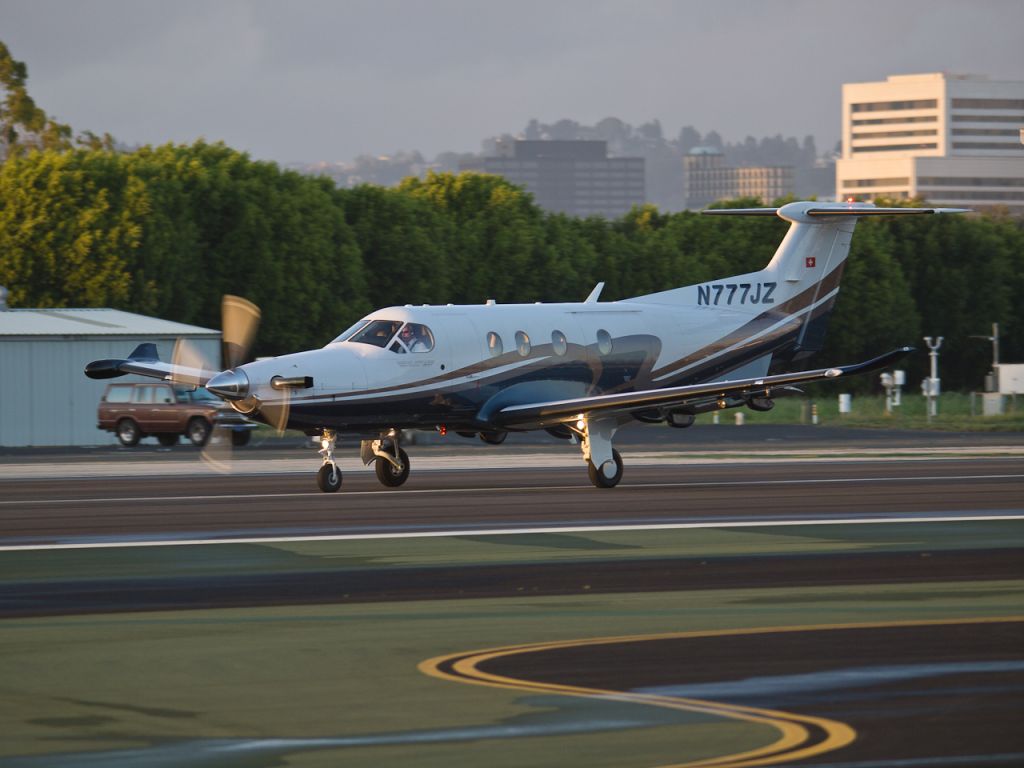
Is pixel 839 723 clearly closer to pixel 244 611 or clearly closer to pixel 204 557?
pixel 244 611

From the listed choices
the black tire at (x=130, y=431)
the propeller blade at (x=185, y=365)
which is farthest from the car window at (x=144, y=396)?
the propeller blade at (x=185, y=365)

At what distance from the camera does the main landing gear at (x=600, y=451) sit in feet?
93.2

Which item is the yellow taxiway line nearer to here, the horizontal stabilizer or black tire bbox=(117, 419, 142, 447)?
the horizontal stabilizer

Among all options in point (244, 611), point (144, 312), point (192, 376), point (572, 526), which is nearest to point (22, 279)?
point (144, 312)

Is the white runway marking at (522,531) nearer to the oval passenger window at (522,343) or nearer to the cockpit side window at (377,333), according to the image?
the cockpit side window at (377,333)

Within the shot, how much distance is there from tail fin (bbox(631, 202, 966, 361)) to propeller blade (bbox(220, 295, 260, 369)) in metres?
7.93

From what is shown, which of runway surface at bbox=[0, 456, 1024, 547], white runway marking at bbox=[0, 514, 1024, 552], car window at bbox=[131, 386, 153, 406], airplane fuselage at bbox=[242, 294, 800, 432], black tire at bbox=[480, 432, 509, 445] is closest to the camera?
white runway marking at bbox=[0, 514, 1024, 552]

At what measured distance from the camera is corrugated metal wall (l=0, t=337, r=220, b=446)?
4859 cm

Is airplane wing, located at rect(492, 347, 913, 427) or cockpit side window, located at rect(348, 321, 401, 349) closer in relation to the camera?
airplane wing, located at rect(492, 347, 913, 427)

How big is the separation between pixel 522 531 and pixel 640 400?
670 cm

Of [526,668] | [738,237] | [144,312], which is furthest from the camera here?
[738,237]

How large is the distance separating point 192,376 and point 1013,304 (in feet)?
272

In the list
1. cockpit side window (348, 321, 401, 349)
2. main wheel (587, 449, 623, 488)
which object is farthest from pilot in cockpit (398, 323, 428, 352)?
main wheel (587, 449, 623, 488)

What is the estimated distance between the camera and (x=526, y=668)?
12117mm
